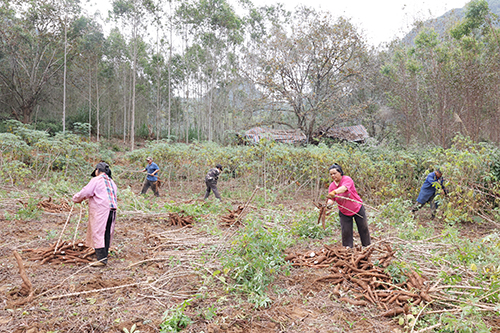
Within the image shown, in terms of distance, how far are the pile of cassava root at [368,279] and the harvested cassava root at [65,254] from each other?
9.84ft

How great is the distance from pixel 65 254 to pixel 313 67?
566 inches

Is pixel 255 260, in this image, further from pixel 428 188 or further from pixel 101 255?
pixel 428 188

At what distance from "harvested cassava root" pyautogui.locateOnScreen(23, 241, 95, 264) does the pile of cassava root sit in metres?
3.00

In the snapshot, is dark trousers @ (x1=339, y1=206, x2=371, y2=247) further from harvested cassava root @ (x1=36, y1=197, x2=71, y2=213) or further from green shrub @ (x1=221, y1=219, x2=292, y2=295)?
harvested cassava root @ (x1=36, y1=197, x2=71, y2=213)

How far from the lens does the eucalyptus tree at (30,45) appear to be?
59.8ft

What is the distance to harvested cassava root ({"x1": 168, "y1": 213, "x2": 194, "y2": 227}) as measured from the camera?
21.7 feet

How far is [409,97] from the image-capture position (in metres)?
A: 14.4

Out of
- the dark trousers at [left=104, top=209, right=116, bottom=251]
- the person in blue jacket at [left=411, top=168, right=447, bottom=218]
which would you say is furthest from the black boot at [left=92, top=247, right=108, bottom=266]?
the person in blue jacket at [left=411, top=168, right=447, bottom=218]

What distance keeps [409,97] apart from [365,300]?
13.5 metres

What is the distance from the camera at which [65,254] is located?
181 inches

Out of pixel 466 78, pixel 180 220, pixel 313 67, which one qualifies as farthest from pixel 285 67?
pixel 180 220

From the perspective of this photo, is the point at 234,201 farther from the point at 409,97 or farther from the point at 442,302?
the point at 409,97

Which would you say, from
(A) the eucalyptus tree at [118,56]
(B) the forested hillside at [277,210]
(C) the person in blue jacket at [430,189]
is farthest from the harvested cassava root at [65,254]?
(A) the eucalyptus tree at [118,56]

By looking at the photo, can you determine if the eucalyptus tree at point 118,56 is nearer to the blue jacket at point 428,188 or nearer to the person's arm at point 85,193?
the person's arm at point 85,193
